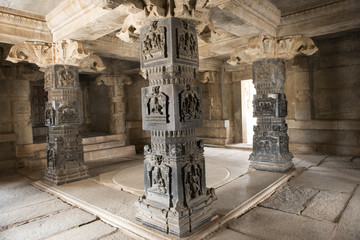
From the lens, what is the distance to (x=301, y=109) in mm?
7469

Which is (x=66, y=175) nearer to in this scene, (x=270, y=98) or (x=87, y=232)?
(x=87, y=232)

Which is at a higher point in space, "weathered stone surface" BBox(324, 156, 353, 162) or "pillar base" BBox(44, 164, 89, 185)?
"pillar base" BBox(44, 164, 89, 185)

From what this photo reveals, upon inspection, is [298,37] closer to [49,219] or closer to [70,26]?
[70,26]

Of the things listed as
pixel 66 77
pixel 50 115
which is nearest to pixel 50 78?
pixel 66 77


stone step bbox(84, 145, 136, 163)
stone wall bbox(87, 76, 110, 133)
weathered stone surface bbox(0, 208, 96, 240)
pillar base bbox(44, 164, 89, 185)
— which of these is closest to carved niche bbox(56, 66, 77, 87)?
pillar base bbox(44, 164, 89, 185)

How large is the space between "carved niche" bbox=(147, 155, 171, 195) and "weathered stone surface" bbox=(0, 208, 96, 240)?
3.64 ft

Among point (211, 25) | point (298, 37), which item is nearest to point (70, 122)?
point (211, 25)

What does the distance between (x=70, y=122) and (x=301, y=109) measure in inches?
255

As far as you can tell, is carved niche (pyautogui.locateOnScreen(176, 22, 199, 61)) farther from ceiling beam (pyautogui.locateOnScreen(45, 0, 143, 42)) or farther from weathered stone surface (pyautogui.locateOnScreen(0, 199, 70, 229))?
weathered stone surface (pyautogui.locateOnScreen(0, 199, 70, 229))

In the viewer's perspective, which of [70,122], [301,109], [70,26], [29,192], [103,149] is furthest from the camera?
[103,149]

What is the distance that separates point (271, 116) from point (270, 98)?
39 centimetres

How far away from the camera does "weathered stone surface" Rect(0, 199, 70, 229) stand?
135 inches

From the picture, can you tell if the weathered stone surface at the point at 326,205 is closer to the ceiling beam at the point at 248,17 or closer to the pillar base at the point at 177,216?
the pillar base at the point at 177,216

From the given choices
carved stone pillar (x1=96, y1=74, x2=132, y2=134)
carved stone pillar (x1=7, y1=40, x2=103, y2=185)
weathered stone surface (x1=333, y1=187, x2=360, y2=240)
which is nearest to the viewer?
weathered stone surface (x1=333, y1=187, x2=360, y2=240)
